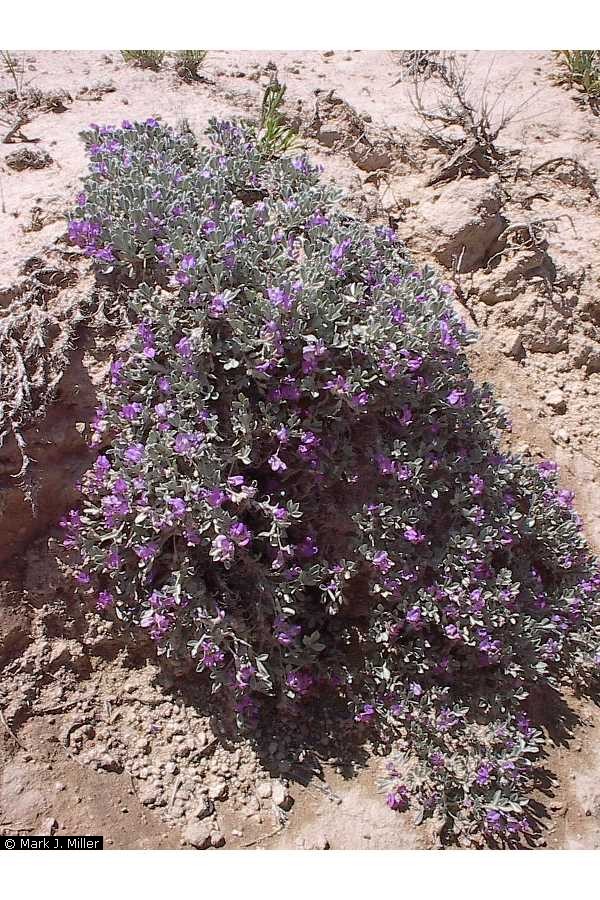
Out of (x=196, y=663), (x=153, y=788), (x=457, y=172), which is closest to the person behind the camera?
(x=153, y=788)

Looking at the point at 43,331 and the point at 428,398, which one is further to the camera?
the point at 428,398

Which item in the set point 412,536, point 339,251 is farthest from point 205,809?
point 339,251

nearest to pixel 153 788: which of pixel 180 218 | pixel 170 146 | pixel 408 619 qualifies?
pixel 408 619

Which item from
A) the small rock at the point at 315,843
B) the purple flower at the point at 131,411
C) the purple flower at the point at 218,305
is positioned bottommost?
the small rock at the point at 315,843

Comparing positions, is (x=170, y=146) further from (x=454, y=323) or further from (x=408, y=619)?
(x=408, y=619)

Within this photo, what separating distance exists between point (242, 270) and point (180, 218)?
0.41 m

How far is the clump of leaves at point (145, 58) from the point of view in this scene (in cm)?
592

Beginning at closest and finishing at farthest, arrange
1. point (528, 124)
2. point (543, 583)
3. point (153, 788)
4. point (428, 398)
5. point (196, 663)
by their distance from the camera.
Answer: point (153, 788)
point (196, 663)
point (428, 398)
point (543, 583)
point (528, 124)

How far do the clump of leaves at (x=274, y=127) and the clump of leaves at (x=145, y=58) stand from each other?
1.10 meters

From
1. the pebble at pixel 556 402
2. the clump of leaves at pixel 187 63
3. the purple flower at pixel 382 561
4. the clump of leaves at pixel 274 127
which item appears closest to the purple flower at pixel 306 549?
the purple flower at pixel 382 561

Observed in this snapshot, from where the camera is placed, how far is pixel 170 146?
13.6ft

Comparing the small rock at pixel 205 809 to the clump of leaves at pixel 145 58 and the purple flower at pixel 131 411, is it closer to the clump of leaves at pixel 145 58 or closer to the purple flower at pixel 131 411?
the purple flower at pixel 131 411

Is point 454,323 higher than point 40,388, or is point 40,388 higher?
point 454,323

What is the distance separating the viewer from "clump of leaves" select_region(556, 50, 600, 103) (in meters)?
6.19
